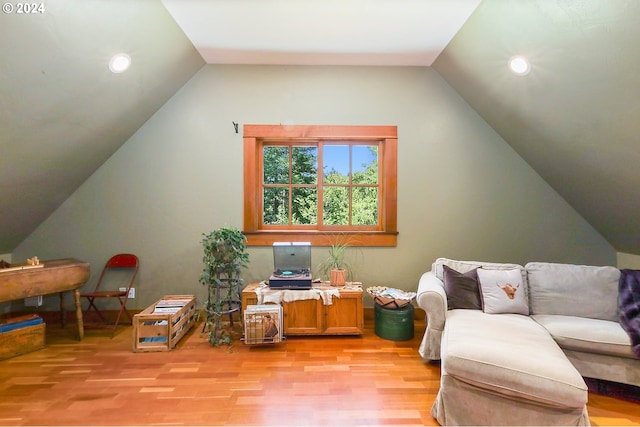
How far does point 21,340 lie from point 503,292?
4.32 m

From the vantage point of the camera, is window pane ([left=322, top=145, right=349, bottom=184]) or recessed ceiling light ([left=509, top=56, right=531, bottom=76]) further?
window pane ([left=322, top=145, right=349, bottom=184])

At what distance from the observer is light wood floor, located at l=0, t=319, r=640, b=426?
1.76 m

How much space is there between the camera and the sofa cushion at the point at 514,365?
4.90 feet

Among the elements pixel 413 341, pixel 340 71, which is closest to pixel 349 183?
pixel 340 71

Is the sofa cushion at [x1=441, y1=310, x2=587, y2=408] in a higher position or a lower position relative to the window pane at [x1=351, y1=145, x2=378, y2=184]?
lower

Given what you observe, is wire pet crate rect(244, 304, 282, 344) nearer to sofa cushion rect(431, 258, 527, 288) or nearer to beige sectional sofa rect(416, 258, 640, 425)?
beige sectional sofa rect(416, 258, 640, 425)

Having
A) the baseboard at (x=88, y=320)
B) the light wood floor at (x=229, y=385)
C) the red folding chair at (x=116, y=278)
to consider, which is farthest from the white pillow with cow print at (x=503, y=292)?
the red folding chair at (x=116, y=278)

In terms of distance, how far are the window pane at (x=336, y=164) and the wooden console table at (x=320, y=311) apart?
1.33 metres

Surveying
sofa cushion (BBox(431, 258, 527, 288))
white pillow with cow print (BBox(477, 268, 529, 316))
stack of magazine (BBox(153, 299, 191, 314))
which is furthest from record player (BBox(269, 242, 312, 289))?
white pillow with cow print (BBox(477, 268, 529, 316))

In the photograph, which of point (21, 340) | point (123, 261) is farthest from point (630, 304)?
point (21, 340)

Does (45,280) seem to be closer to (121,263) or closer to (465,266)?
(121,263)

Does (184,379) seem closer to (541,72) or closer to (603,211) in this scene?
(541,72)

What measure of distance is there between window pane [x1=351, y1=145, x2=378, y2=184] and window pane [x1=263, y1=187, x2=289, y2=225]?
35.0 inches

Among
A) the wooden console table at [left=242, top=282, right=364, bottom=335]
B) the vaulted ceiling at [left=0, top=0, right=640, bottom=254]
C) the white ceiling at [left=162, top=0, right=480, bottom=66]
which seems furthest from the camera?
the wooden console table at [left=242, top=282, right=364, bottom=335]
